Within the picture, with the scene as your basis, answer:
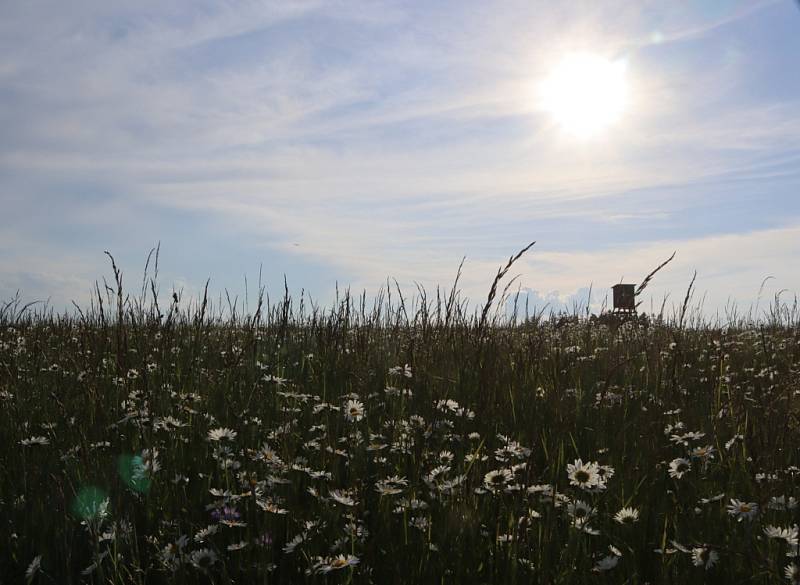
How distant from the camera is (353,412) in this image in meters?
3.66

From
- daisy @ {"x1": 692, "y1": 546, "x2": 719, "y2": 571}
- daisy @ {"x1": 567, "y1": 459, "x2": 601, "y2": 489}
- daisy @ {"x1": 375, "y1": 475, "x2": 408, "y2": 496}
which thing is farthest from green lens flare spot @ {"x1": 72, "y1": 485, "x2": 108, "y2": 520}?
daisy @ {"x1": 692, "y1": 546, "x2": 719, "y2": 571}

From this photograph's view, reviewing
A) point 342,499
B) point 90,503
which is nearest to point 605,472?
point 342,499

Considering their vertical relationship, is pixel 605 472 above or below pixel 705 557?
above

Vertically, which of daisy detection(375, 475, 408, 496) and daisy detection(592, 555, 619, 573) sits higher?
daisy detection(375, 475, 408, 496)

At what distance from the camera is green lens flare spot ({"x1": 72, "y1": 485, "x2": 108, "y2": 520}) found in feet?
8.79

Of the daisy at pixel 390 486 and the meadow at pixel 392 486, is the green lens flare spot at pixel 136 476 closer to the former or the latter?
the meadow at pixel 392 486

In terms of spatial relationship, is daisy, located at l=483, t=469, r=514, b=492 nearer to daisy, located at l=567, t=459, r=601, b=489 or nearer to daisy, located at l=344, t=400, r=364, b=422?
daisy, located at l=567, t=459, r=601, b=489

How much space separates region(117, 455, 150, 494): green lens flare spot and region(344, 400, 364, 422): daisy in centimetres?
107

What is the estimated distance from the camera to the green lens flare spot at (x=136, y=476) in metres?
2.98

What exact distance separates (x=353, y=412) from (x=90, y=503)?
1360 millimetres

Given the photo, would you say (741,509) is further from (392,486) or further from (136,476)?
A: (136,476)

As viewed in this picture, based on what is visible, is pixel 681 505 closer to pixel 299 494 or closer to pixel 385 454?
pixel 385 454

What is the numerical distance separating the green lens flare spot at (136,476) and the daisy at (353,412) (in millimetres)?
1073

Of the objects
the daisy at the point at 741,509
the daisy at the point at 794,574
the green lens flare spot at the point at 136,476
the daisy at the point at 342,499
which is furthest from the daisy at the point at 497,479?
the green lens flare spot at the point at 136,476
